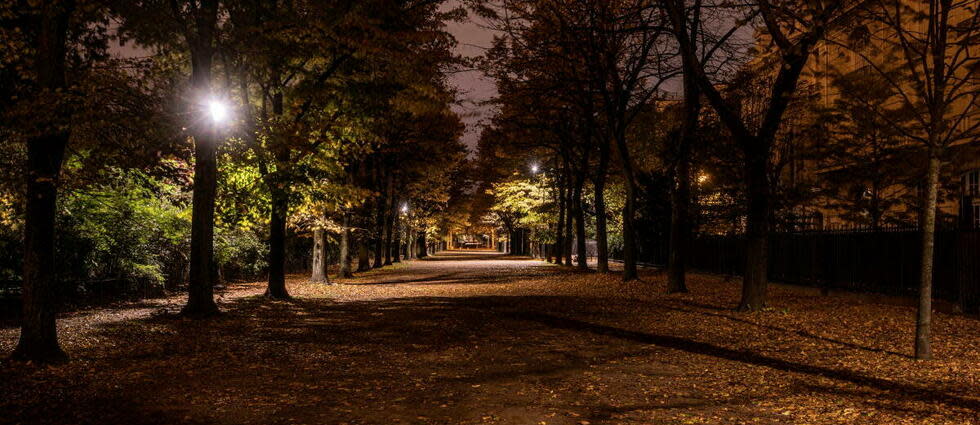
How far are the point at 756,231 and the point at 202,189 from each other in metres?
11.6

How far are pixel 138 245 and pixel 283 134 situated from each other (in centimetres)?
621

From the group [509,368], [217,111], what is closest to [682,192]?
[509,368]

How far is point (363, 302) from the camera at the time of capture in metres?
17.8

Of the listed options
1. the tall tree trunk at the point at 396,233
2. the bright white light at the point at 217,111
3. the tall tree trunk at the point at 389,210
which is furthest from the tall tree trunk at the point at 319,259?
the tall tree trunk at the point at 396,233

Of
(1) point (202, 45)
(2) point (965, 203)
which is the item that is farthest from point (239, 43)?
(2) point (965, 203)

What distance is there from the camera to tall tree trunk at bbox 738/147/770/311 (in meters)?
13.1

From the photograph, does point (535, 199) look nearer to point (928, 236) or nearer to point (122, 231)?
point (122, 231)

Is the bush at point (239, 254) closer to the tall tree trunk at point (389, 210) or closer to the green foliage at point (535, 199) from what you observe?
the tall tree trunk at point (389, 210)

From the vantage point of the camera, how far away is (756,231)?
1313 cm

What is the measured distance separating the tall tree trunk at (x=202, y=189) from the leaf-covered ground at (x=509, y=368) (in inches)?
25.8

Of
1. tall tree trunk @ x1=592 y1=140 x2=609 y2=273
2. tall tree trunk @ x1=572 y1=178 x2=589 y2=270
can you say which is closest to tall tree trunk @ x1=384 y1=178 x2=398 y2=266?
tall tree trunk @ x1=572 y1=178 x2=589 y2=270

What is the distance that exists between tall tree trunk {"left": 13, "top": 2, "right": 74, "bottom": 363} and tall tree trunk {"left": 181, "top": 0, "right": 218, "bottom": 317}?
189 inches

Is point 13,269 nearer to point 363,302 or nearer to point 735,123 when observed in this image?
point 363,302

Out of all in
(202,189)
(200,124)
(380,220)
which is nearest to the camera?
(200,124)
